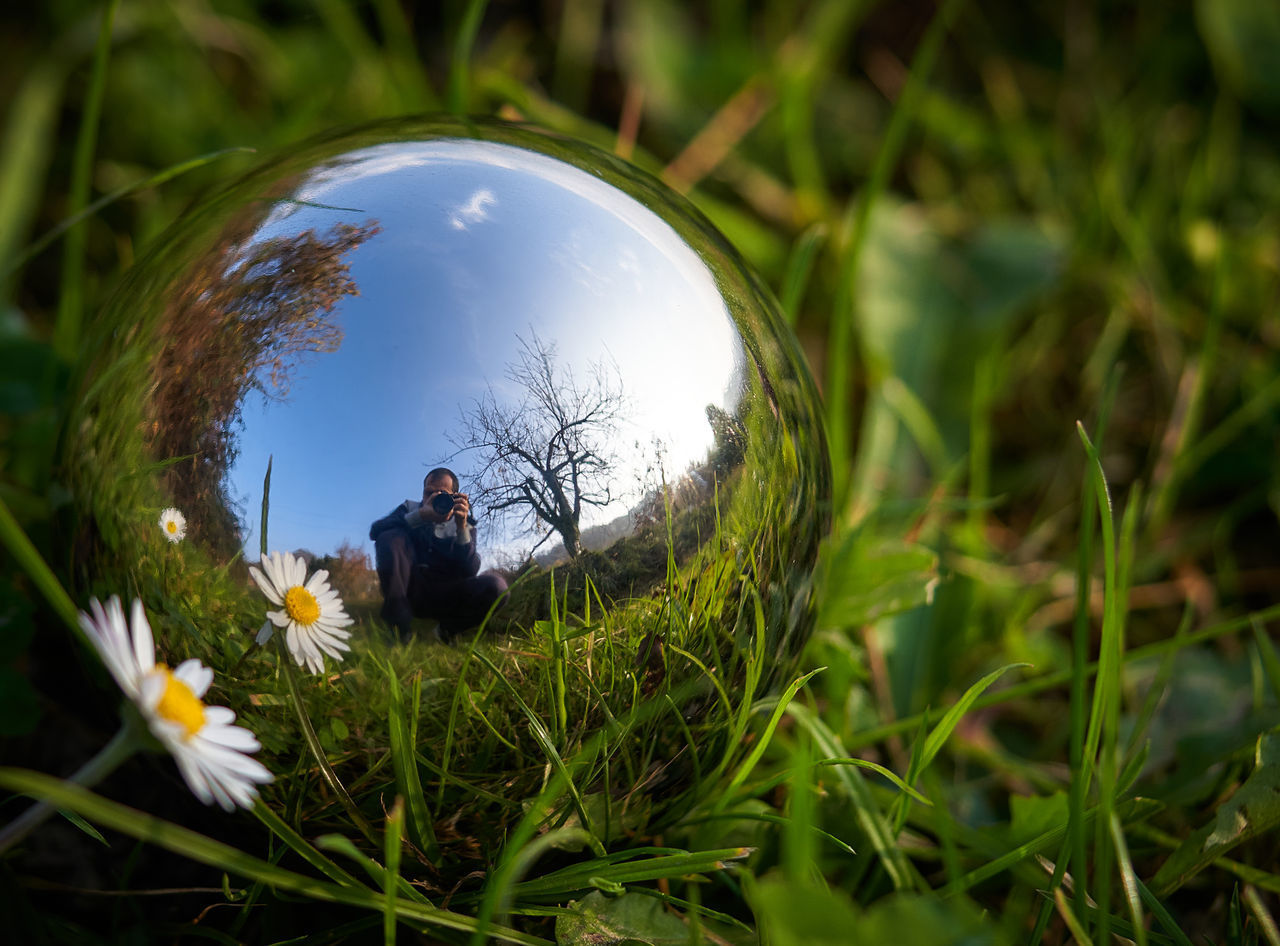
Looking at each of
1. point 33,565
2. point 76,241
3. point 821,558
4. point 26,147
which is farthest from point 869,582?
point 26,147

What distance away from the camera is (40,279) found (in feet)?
6.77

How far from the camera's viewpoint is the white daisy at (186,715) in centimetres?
79

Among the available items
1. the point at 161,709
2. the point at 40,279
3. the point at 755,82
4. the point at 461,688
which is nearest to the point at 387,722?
the point at 461,688

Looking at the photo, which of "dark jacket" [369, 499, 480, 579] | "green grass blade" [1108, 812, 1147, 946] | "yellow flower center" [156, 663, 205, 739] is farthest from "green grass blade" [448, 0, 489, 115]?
"green grass blade" [1108, 812, 1147, 946]

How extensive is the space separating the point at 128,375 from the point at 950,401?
146cm

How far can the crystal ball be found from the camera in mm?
896

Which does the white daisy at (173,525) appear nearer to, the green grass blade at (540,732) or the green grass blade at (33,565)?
the green grass blade at (33,565)

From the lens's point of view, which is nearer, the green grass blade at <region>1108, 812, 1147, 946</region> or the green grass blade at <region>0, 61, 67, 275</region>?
the green grass blade at <region>1108, 812, 1147, 946</region>

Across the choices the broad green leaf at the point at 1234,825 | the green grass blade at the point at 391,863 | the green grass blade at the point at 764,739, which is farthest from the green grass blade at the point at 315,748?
the broad green leaf at the point at 1234,825

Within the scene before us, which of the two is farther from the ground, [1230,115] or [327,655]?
[1230,115]

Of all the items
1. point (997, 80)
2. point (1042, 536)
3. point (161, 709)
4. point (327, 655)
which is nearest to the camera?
point (161, 709)

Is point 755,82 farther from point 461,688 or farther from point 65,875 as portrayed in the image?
point 65,875

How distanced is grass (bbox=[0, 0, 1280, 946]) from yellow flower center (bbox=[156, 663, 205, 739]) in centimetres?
7

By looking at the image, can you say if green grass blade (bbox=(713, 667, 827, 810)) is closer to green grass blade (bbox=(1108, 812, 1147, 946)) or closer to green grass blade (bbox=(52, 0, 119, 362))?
green grass blade (bbox=(1108, 812, 1147, 946))
